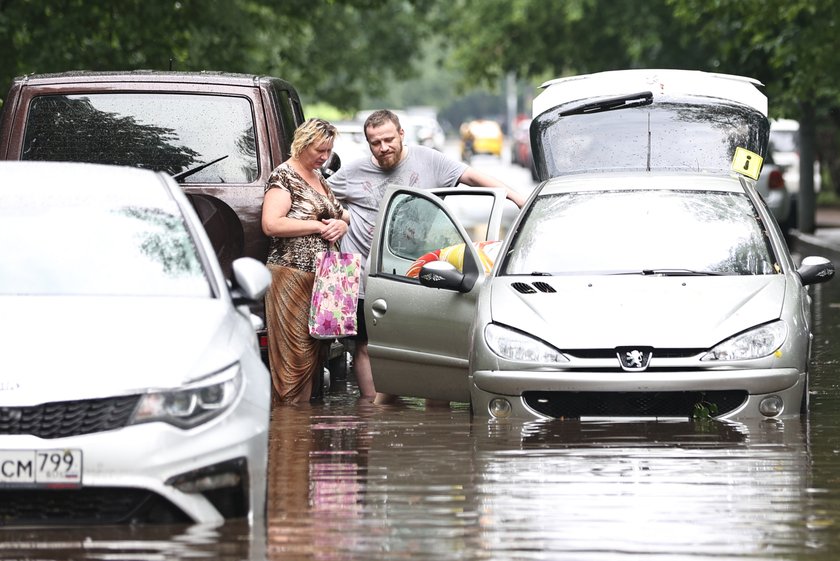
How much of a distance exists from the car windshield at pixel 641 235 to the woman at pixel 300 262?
4.29ft

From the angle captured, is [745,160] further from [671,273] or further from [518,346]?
[518,346]

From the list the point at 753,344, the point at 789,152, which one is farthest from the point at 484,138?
the point at 753,344

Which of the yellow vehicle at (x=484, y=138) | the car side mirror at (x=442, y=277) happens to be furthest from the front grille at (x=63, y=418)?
the yellow vehicle at (x=484, y=138)

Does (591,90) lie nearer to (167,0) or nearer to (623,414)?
(623,414)

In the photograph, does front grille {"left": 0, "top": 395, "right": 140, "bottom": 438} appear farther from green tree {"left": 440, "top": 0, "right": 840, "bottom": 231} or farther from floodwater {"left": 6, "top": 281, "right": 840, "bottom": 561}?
green tree {"left": 440, "top": 0, "right": 840, "bottom": 231}

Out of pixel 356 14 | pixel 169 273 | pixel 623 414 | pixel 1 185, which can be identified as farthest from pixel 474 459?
pixel 356 14

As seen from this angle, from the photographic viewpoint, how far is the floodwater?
6.55 metres

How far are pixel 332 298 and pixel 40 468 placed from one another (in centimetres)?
468

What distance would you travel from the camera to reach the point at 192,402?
259 inches

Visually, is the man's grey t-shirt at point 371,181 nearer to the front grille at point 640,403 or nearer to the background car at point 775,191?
the front grille at point 640,403

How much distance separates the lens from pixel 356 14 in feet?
175

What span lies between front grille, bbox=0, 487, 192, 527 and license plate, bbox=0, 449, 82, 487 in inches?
5.3

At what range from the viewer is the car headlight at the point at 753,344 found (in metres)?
8.98

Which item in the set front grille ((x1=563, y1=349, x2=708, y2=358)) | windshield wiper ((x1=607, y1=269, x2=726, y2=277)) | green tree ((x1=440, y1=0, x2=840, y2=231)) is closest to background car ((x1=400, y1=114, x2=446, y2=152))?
green tree ((x1=440, y1=0, x2=840, y2=231))
